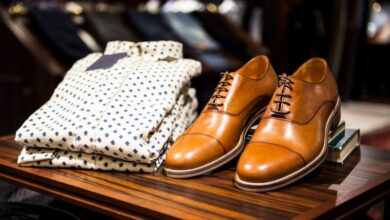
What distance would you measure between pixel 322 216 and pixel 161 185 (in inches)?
10.6

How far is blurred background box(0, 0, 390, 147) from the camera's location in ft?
8.32

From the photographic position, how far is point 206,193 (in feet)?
2.68

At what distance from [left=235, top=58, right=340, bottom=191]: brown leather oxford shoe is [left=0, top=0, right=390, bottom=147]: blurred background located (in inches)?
65.9

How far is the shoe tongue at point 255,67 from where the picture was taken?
1.04m

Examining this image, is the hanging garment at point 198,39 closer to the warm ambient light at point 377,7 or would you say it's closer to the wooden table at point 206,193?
the wooden table at point 206,193

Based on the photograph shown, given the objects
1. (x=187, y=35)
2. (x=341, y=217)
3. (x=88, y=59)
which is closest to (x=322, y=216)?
(x=341, y=217)

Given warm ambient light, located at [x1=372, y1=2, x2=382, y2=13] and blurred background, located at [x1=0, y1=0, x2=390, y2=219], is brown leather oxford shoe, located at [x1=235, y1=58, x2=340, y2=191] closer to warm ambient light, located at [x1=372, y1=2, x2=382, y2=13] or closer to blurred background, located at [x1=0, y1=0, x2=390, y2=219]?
blurred background, located at [x1=0, y1=0, x2=390, y2=219]

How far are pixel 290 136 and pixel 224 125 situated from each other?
0.40ft

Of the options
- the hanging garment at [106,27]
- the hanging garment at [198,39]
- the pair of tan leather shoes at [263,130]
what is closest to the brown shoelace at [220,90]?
the pair of tan leather shoes at [263,130]

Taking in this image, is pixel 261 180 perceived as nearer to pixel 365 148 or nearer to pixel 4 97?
pixel 365 148

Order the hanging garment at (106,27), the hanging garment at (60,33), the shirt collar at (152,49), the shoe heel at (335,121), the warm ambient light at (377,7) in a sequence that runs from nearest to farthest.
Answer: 1. the shoe heel at (335,121)
2. the shirt collar at (152,49)
3. the hanging garment at (60,33)
4. the hanging garment at (106,27)
5. the warm ambient light at (377,7)

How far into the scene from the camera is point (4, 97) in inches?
106

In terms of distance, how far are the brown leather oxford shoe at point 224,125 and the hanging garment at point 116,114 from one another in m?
0.07

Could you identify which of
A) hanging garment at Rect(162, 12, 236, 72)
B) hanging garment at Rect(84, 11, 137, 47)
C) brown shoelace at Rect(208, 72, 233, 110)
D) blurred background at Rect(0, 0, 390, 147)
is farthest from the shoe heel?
hanging garment at Rect(162, 12, 236, 72)
